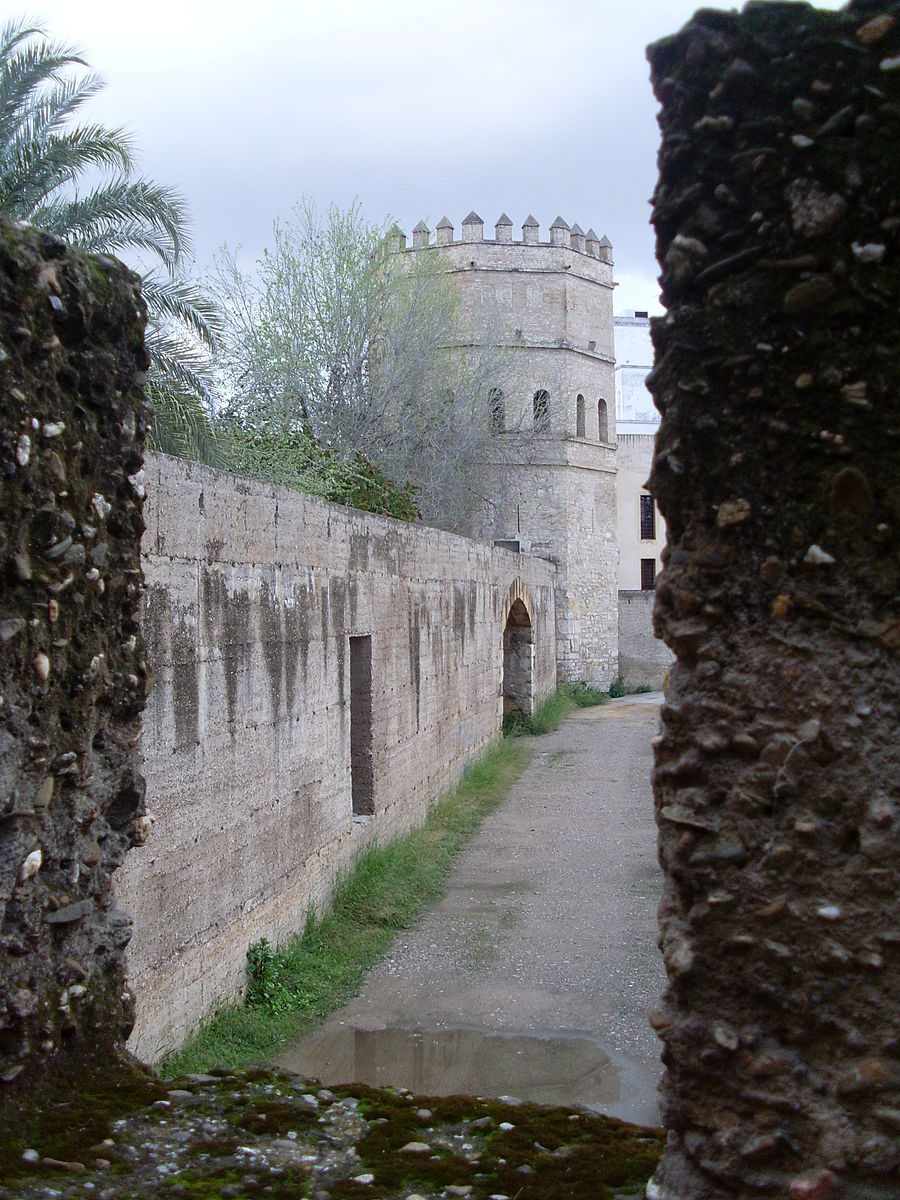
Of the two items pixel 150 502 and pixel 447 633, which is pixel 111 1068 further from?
pixel 447 633

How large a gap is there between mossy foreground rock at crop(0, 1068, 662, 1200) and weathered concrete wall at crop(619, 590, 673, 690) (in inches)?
1070

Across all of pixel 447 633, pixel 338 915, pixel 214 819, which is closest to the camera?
pixel 214 819

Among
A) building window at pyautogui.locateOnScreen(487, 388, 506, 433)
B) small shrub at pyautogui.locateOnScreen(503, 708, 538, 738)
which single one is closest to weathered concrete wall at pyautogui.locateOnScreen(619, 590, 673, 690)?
building window at pyautogui.locateOnScreen(487, 388, 506, 433)

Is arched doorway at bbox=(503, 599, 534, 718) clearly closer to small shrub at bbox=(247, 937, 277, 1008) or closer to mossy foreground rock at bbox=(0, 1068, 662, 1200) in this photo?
small shrub at bbox=(247, 937, 277, 1008)

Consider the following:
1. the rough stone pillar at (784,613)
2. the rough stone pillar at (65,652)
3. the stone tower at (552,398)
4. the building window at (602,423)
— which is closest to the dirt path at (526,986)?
the rough stone pillar at (65,652)

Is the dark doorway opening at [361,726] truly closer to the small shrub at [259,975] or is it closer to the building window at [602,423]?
the small shrub at [259,975]

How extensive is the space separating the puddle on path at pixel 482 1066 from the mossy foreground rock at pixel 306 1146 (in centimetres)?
187

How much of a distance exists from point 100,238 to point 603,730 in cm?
1197

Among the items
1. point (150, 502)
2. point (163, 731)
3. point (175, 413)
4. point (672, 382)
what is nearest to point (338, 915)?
point (163, 731)

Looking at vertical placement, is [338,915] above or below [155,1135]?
below

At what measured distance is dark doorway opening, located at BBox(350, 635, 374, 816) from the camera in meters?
8.90

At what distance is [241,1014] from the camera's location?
5809mm

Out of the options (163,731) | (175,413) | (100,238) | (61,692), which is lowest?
(163,731)

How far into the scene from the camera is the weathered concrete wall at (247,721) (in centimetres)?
511
